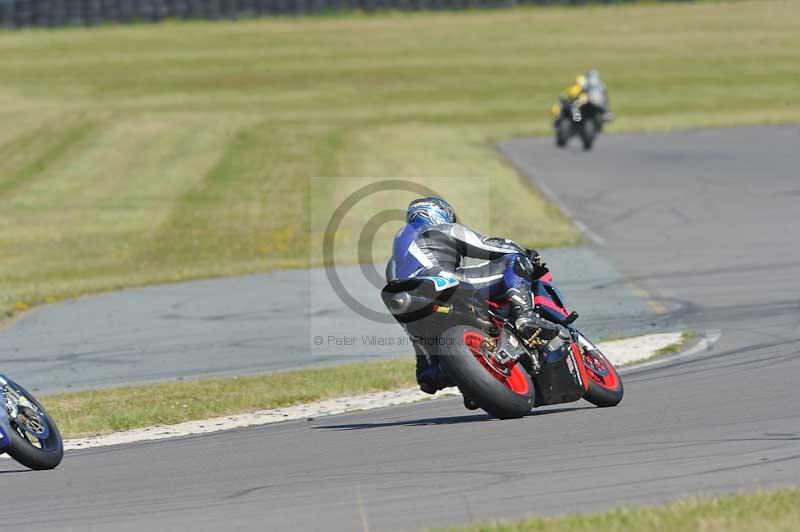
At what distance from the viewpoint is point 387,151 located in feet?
113

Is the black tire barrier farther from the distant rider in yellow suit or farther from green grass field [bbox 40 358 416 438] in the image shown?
green grass field [bbox 40 358 416 438]

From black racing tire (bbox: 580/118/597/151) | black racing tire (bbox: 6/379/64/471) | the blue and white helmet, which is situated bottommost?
black racing tire (bbox: 580/118/597/151)

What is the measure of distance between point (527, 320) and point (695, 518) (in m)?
3.36

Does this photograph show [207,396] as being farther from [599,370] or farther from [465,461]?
[465,461]

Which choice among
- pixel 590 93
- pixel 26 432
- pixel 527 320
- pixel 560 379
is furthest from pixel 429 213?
pixel 590 93

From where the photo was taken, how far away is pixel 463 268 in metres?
Answer: 9.56

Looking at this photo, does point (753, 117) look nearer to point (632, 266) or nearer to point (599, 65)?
point (599, 65)

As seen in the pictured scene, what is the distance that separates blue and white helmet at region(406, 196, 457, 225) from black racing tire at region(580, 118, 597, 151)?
80.5 feet

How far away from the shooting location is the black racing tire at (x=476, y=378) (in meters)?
9.00

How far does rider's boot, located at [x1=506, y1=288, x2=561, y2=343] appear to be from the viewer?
30.6ft

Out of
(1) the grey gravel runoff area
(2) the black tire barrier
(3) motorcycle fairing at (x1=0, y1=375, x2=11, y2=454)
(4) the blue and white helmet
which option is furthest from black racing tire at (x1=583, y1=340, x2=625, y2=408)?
(2) the black tire barrier

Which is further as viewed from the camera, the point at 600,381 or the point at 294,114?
the point at 294,114

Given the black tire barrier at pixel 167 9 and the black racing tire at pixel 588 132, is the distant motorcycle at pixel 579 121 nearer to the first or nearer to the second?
the black racing tire at pixel 588 132

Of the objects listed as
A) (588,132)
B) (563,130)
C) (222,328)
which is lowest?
(563,130)
